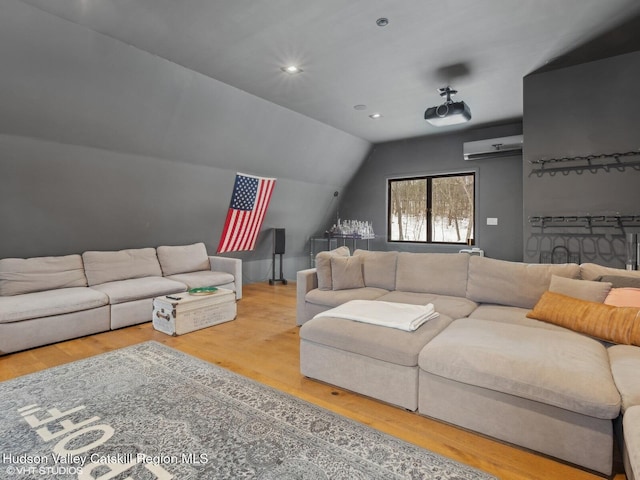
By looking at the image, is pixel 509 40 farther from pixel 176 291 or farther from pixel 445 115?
pixel 176 291

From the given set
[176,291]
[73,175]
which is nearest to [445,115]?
[176,291]

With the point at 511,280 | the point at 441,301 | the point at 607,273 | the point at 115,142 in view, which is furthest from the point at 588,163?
the point at 115,142

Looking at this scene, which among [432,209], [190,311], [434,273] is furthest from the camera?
[432,209]

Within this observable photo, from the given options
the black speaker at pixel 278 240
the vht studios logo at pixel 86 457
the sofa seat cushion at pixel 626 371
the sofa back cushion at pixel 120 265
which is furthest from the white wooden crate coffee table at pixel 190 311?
the sofa seat cushion at pixel 626 371

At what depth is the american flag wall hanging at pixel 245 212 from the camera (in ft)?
18.8

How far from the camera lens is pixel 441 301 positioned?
3162 mm

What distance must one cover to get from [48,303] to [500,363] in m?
3.94

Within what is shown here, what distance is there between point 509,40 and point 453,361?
284 centimetres

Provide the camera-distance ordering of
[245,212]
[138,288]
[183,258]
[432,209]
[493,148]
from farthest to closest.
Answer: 1. [432,209]
2. [245,212]
3. [493,148]
4. [183,258]
5. [138,288]

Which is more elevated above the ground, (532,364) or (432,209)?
(432,209)

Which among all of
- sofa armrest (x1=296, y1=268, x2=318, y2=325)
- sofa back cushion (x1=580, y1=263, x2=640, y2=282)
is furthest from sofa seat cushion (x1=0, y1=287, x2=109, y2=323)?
sofa back cushion (x1=580, y1=263, x2=640, y2=282)

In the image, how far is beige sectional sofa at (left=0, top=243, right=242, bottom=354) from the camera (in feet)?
10.7

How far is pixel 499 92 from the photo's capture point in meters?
4.35

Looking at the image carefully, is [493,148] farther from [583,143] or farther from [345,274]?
[345,274]
